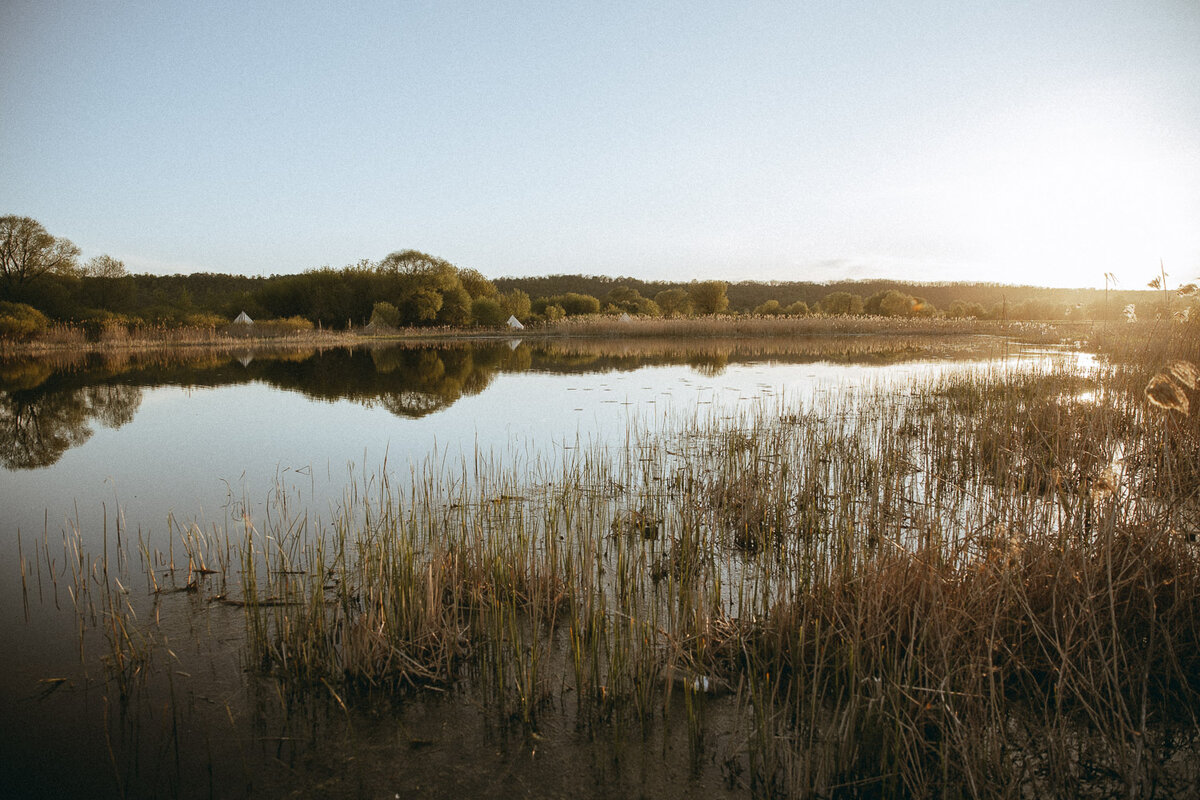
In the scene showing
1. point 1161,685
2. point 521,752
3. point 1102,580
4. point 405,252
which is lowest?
point 521,752

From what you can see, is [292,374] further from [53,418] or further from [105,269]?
[105,269]

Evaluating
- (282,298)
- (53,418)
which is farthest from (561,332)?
(53,418)

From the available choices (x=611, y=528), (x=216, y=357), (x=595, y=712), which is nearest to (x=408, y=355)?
(x=216, y=357)

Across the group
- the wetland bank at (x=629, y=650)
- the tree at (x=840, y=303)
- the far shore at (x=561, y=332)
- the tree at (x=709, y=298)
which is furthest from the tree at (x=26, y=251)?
the tree at (x=840, y=303)

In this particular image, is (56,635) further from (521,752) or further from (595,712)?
(595,712)

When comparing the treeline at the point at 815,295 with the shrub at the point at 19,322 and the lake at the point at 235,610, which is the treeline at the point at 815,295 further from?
the lake at the point at 235,610

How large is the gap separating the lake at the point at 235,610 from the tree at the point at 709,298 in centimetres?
6148

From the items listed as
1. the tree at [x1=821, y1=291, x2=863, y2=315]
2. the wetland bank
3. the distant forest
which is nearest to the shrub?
the distant forest

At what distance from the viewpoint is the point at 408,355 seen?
22547 millimetres

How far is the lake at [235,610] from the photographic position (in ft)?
6.90

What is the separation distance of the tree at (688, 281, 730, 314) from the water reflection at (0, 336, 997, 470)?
46358 mm

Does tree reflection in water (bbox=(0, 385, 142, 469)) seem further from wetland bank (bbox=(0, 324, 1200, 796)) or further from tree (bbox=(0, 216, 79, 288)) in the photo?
tree (bbox=(0, 216, 79, 288))

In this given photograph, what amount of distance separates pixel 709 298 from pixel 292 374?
199 feet

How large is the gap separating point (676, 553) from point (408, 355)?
20.5 m
